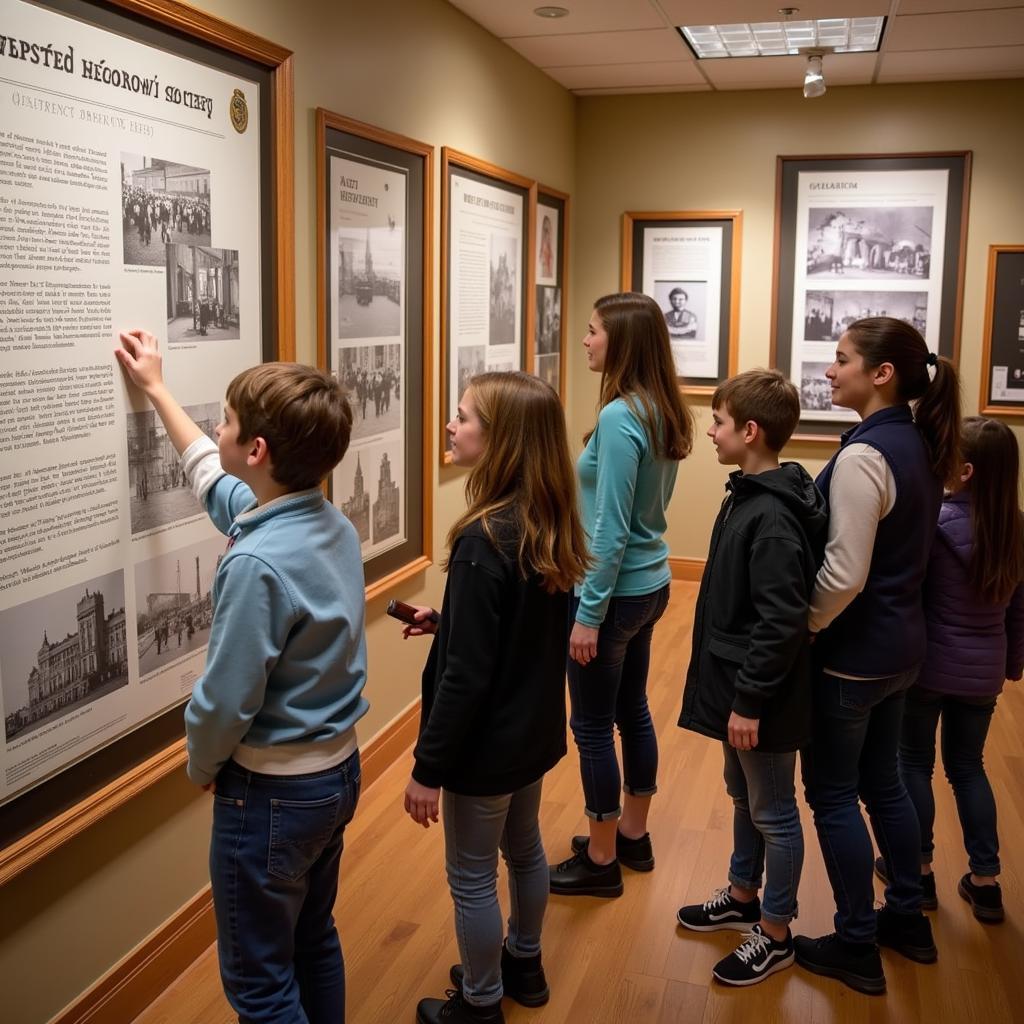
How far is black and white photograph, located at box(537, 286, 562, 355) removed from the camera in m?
5.59

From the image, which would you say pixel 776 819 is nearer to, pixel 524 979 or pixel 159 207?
pixel 524 979

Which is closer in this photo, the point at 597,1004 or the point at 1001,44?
the point at 597,1004

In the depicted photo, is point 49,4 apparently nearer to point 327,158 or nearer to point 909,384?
point 327,158

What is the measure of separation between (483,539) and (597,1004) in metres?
1.24

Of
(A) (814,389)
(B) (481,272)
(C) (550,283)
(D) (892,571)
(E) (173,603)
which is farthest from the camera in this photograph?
(A) (814,389)

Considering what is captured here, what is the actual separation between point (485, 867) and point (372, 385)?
5.98 ft

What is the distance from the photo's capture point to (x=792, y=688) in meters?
2.41

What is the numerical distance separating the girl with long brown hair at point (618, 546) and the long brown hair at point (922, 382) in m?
0.52

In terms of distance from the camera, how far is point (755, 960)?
2.65m

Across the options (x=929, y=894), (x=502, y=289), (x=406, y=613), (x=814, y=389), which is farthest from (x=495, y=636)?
(x=814, y=389)

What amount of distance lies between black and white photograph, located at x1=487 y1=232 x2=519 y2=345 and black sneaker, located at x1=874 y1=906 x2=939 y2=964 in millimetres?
2837

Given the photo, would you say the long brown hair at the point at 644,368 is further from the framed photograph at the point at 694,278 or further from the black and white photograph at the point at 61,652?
the framed photograph at the point at 694,278

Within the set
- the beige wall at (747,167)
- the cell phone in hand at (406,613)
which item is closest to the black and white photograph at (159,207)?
the cell phone in hand at (406,613)

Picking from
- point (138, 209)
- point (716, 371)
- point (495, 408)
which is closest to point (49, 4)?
point (138, 209)
